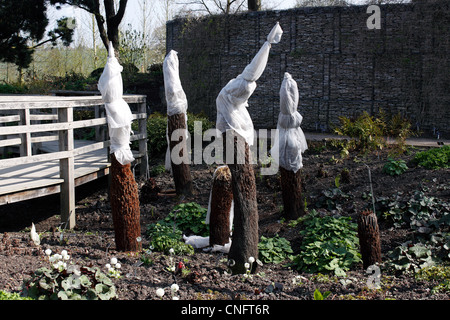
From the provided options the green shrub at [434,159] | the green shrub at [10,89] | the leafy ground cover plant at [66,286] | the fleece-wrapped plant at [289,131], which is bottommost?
the leafy ground cover plant at [66,286]

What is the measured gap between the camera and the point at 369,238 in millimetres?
5031

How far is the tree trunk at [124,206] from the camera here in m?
5.57

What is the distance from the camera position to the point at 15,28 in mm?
18562

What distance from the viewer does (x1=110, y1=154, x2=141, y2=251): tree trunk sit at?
5.57 metres

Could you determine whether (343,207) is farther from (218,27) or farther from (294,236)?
(218,27)

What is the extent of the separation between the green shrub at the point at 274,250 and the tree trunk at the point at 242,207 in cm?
42

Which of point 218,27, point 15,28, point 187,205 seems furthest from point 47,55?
point 187,205

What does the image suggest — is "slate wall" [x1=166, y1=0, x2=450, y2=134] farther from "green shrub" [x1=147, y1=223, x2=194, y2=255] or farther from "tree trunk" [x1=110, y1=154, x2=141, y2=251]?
"tree trunk" [x1=110, y1=154, x2=141, y2=251]

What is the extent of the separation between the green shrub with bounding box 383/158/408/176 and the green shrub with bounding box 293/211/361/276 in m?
2.57

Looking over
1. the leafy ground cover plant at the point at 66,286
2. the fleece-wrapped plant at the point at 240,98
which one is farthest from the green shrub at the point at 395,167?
the leafy ground cover plant at the point at 66,286

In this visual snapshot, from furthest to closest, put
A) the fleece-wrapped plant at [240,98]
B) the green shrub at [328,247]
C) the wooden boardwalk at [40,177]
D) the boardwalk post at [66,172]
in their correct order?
the boardwalk post at [66,172] < the wooden boardwalk at [40,177] < the green shrub at [328,247] < the fleece-wrapped plant at [240,98]

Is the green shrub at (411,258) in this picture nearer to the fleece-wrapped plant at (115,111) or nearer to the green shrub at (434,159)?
the fleece-wrapped plant at (115,111)

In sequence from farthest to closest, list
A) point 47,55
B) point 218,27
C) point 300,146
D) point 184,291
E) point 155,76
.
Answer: point 47,55 → point 155,76 → point 218,27 → point 300,146 → point 184,291
